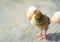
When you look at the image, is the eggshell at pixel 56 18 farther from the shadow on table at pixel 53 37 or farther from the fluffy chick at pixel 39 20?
the fluffy chick at pixel 39 20

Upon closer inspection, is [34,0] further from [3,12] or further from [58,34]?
[58,34]

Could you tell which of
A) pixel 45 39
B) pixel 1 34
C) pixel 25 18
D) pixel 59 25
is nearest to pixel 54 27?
pixel 59 25

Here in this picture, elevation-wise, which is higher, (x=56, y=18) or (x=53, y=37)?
(x=56, y=18)

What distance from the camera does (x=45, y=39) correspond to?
6.70 ft

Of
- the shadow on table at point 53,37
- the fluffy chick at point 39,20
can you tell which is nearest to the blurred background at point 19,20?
the shadow on table at point 53,37

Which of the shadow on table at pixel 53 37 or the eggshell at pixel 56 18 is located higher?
the eggshell at pixel 56 18

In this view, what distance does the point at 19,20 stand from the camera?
2373 mm

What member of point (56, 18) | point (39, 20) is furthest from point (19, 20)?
point (39, 20)

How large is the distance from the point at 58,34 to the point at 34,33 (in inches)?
10.1

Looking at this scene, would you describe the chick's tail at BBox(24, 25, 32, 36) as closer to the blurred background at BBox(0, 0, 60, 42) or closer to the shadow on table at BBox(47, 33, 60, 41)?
the blurred background at BBox(0, 0, 60, 42)

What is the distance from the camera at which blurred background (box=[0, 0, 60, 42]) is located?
208cm

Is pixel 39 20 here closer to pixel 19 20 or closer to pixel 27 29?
pixel 27 29

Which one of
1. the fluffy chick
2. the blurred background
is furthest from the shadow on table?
the fluffy chick

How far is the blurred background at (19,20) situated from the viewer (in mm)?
2084
